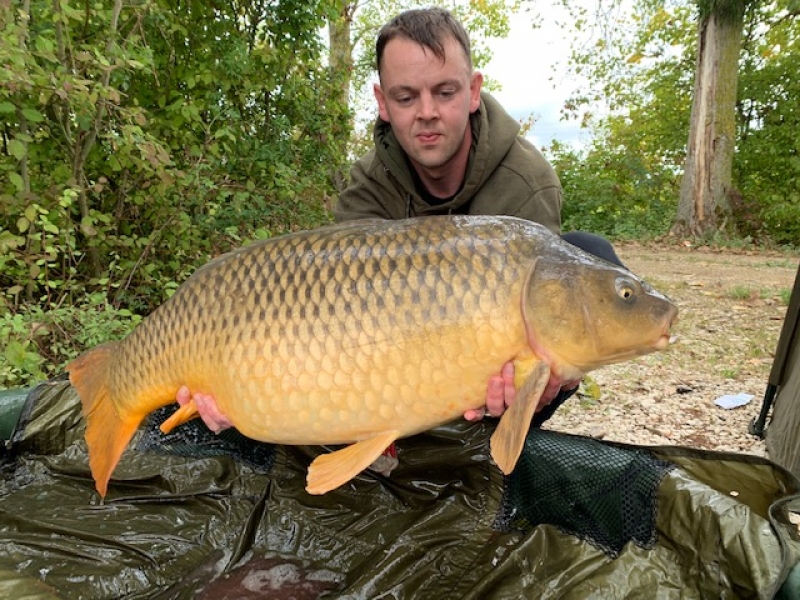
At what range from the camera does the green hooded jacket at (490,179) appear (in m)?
1.55

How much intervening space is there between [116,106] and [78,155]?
0.36 m

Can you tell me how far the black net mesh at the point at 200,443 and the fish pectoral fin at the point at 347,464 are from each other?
498mm

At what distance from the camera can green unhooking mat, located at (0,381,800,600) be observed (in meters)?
1.06

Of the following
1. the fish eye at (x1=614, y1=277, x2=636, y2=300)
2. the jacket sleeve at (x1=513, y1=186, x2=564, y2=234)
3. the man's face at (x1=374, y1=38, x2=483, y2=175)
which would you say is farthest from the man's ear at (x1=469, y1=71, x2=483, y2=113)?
the fish eye at (x1=614, y1=277, x2=636, y2=300)

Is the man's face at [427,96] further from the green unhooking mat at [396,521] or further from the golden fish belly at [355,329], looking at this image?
the green unhooking mat at [396,521]

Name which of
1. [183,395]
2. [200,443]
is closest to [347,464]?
[183,395]

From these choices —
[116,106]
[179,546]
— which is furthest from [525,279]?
[116,106]

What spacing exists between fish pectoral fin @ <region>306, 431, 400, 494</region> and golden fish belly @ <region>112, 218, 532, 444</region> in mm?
20

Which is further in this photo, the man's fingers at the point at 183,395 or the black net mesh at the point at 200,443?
the black net mesh at the point at 200,443

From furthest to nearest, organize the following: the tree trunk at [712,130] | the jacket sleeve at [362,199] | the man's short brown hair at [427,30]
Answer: the tree trunk at [712,130] < the jacket sleeve at [362,199] < the man's short brown hair at [427,30]

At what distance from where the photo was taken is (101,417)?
125cm

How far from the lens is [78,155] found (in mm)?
2492

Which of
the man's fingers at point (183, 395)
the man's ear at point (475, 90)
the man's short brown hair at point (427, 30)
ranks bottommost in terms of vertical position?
the man's fingers at point (183, 395)

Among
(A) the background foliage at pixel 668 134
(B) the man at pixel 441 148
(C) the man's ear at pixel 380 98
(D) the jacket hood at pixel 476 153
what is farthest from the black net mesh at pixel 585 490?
(A) the background foliage at pixel 668 134
